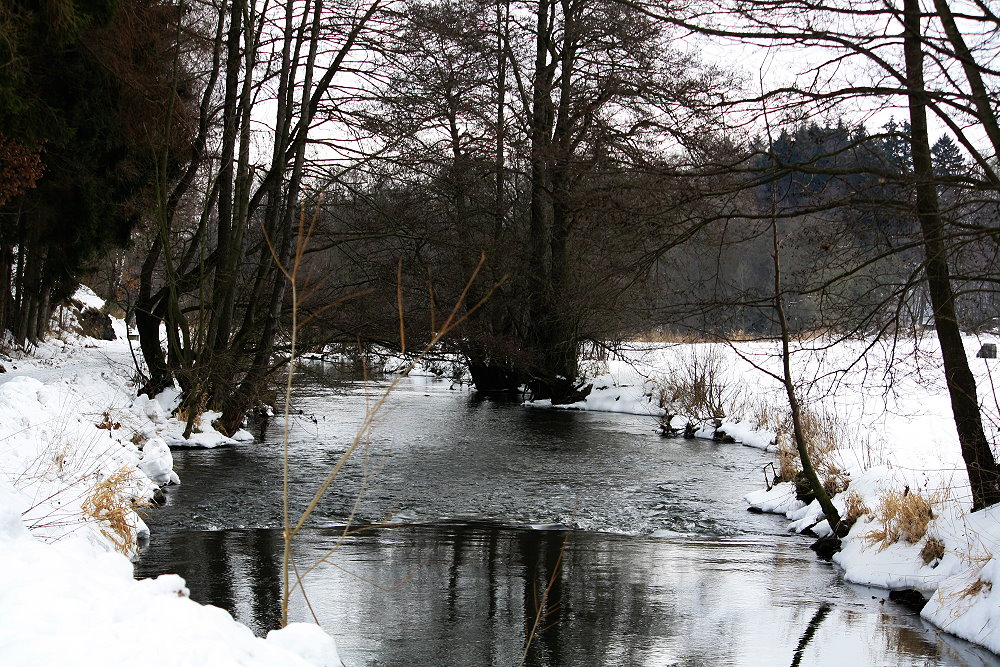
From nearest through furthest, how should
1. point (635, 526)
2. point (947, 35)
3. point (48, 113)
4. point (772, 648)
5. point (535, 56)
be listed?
1. point (772, 648)
2. point (947, 35)
3. point (635, 526)
4. point (48, 113)
5. point (535, 56)

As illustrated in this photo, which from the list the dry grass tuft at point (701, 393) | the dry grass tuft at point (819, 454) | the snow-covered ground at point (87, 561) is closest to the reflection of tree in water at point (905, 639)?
the dry grass tuft at point (819, 454)

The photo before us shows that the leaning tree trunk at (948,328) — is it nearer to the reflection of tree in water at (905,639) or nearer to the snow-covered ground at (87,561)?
the reflection of tree in water at (905,639)

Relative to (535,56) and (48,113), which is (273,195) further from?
(535,56)

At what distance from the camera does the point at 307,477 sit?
1197cm

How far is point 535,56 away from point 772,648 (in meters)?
18.8

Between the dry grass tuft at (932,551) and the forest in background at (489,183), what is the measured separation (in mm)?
548

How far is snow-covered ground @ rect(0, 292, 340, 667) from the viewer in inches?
139

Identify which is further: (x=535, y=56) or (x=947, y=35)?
(x=535, y=56)

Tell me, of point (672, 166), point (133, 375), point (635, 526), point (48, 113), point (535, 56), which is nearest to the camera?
point (672, 166)

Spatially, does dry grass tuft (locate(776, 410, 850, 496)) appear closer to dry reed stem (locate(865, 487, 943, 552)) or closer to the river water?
the river water

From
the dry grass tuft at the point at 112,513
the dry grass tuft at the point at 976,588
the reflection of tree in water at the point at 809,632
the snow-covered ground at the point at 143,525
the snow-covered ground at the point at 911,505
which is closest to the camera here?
the snow-covered ground at the point at 143,525

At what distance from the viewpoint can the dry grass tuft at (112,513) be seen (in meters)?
7.10

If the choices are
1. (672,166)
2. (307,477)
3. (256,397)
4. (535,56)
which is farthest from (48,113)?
(535,56)

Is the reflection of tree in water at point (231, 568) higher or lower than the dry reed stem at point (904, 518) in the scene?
lower
